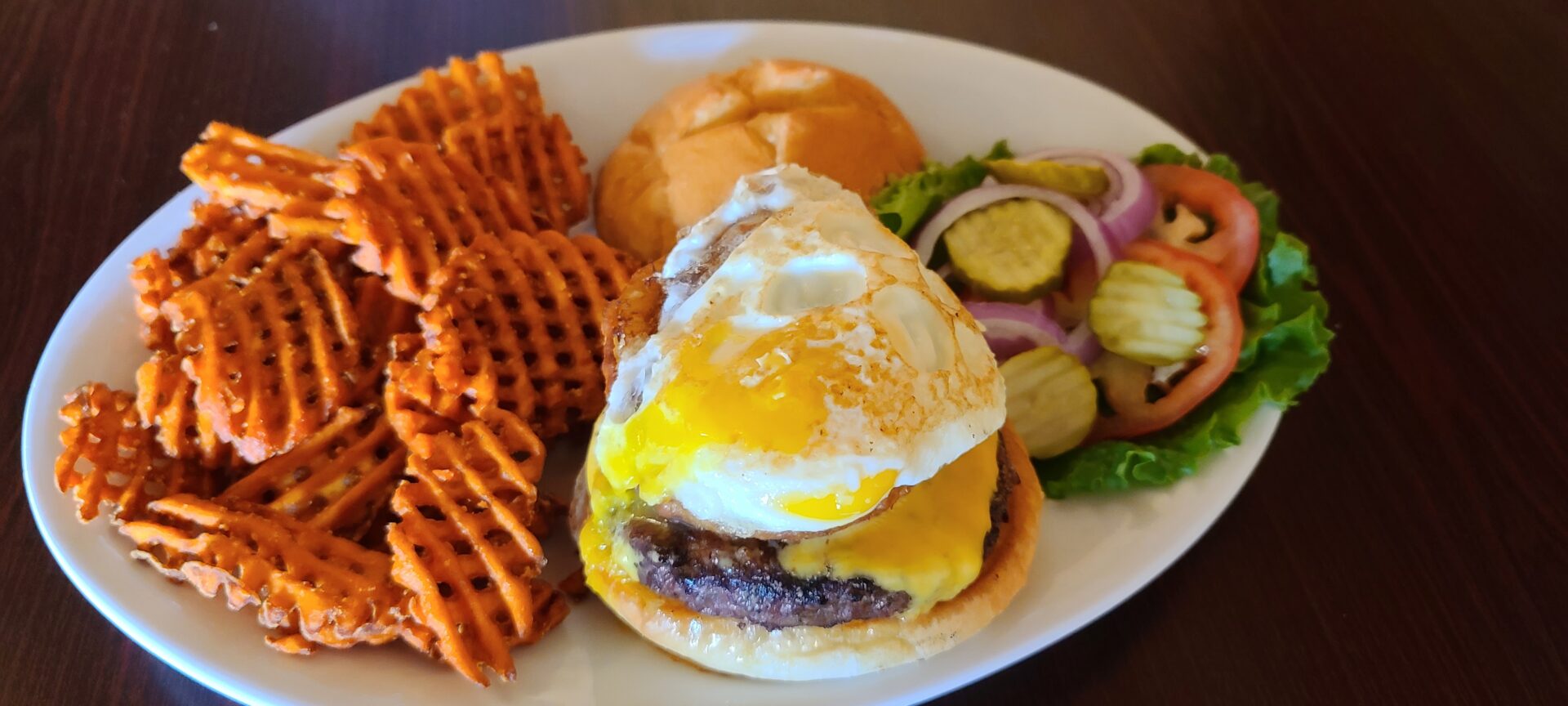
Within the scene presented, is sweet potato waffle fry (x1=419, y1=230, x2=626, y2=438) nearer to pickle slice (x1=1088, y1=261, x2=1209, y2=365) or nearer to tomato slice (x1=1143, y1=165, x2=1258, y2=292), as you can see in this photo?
pickle slice (x1=1088, y1=261, x2=1209, y2=365)

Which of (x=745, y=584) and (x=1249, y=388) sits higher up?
(x=745, y=584)

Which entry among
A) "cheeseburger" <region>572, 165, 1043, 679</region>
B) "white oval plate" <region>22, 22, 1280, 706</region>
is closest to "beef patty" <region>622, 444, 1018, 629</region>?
"cheeseburger" <region>572, 165, 1043, 679</region>

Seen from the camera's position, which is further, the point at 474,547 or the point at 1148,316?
the point at 1148,316

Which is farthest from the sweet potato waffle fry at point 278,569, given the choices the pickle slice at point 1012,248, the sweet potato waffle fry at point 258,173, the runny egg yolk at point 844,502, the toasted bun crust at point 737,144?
the pickle slice at point 1012,248

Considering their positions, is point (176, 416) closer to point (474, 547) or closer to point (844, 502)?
point (474, 547)

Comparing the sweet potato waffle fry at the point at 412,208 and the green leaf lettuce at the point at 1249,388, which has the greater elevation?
the sweet potato waffle fry at the point at 412,208

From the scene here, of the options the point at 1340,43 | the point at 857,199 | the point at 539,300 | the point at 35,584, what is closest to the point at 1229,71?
the point at 1340,43

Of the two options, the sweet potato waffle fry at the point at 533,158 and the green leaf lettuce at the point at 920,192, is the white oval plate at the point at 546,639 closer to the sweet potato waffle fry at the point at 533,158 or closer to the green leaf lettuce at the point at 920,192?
the sweet potato waffle fry at the point at 533,158

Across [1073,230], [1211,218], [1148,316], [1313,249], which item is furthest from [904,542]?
[1313,249]
